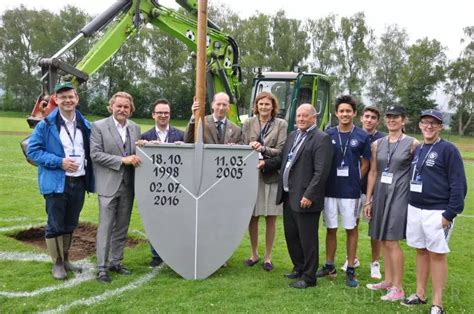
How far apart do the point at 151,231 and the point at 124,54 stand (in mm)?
45952

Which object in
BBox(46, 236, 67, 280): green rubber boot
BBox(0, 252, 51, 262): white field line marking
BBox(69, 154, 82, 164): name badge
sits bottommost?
BBox(0, 252, 51, 262): white field line marking

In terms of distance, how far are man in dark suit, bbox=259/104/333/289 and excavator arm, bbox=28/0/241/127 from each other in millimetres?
2999

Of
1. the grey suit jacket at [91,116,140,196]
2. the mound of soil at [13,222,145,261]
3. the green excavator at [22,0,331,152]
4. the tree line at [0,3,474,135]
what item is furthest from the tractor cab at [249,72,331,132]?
the tree line at [0,3,474,135]

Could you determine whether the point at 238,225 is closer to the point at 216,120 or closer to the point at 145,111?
the point at 216,120

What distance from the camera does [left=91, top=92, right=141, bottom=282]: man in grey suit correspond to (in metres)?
4.32

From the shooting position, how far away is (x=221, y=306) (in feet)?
12.7

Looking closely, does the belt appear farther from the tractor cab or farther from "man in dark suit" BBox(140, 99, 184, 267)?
the tractor cab

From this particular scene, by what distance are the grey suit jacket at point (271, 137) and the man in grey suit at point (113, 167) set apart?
1179 millimetres

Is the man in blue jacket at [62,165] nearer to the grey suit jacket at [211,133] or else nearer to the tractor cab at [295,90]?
the grey suit jacket at [211,133]

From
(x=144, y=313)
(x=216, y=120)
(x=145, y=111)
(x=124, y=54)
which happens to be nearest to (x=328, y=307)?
(x=144, y=313)

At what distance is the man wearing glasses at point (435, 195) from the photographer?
3529 millimetres

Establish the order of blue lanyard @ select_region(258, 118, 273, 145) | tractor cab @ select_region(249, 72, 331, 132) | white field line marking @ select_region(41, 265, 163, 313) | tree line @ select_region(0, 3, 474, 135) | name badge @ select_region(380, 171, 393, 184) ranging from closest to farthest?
white field line marking @ select_region(41, 265, 163, 313)
name badge @ select_region(380, 171, 393, 184)
blue lanyard @ select_region(258, 118, 273, 145)
tractor cab @ select_region(249, 72, 331, 132)
tree line @ select_region(0, 3, 474, 135)

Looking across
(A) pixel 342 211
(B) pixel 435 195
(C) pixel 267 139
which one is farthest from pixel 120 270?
(B) pixel 435 195

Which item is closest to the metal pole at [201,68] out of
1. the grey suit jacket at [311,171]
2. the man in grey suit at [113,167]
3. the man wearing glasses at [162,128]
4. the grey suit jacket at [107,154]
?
the man wearing glasses at [162,128]
